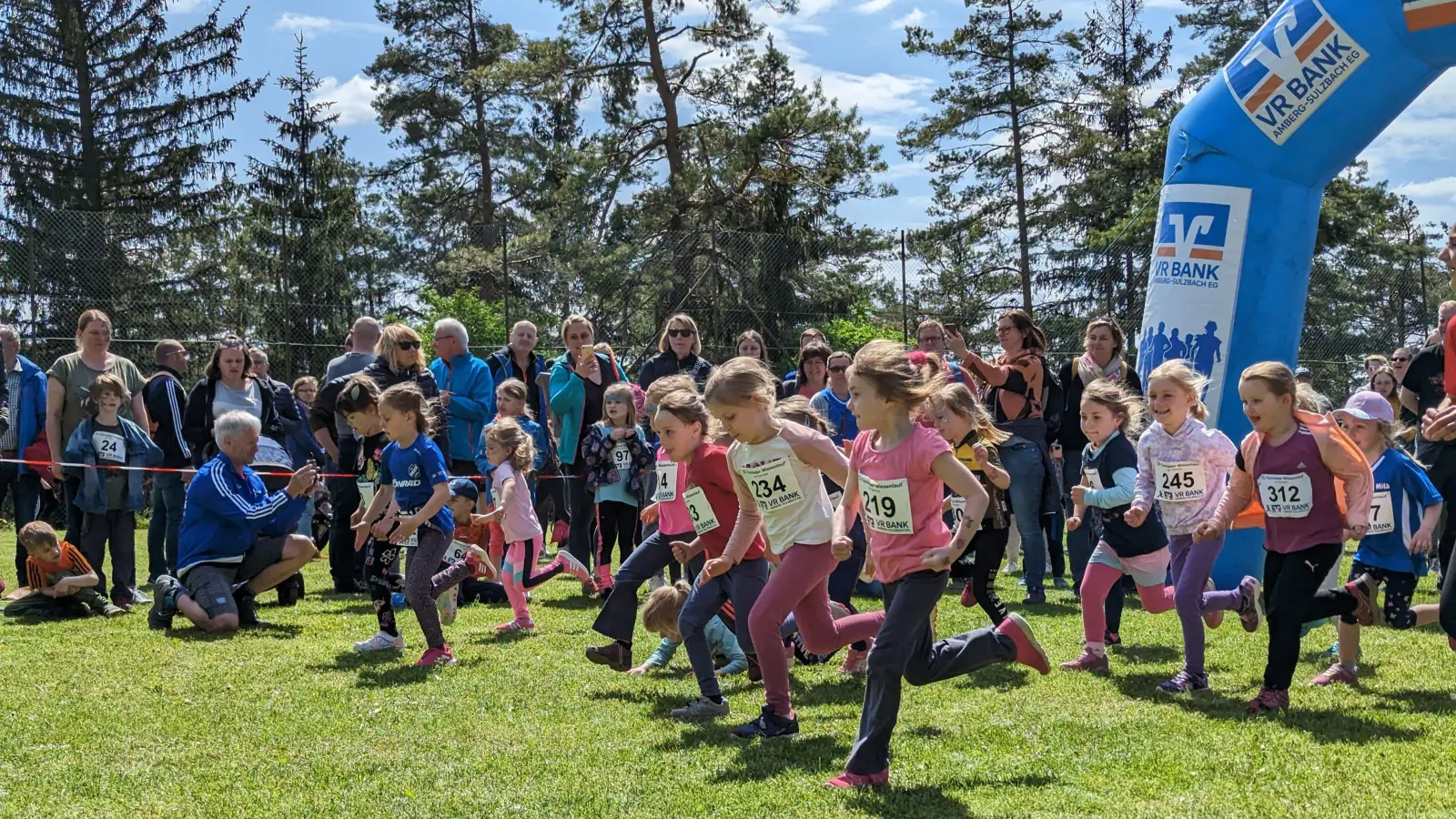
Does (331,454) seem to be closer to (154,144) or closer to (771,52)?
(771,52)

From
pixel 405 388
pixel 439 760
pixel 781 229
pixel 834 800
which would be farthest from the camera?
pixel 781 229

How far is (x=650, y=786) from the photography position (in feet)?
14.2

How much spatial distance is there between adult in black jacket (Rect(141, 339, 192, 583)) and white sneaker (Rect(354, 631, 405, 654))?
9.80 feet

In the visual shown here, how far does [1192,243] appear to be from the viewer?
9500 millimetres

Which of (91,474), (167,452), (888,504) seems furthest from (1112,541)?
(167,452)

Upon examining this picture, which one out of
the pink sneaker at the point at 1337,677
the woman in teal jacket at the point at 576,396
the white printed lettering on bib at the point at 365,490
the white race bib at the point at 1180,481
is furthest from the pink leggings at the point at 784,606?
the white printed lettering on bib at the point at 365,490

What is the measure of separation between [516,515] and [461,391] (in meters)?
1.64

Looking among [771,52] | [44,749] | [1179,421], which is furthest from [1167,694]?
[771,52]

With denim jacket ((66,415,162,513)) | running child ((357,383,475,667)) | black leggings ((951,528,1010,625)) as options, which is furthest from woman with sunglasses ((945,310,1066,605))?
denim jacket ((66,415,162,513))

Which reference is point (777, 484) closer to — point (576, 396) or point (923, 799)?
point (923, 799)

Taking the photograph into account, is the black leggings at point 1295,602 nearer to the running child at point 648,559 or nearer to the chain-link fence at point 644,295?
the running child at point 648,559

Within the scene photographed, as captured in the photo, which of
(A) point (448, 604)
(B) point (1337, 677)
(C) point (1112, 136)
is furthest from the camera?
(C) point (1112, 136)

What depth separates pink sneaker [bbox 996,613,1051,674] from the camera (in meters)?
5.07

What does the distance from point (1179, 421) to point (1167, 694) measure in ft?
4.38
